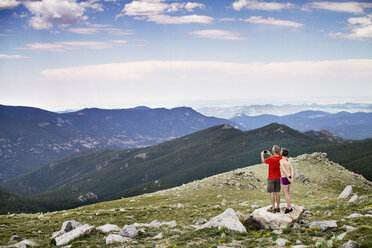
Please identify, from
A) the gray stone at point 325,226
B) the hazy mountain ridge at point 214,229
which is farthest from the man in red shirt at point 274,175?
the gray stone at point 325,226

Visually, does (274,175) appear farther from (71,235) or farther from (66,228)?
(66,228)

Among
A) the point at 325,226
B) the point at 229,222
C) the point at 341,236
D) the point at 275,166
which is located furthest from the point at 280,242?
the point at 275,166

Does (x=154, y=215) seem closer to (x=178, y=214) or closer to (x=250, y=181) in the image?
(x=178, y=214)

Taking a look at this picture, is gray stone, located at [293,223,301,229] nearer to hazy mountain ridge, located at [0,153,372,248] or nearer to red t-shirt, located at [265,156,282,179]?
hazy mountain ridge, located at [0,153,372,248]

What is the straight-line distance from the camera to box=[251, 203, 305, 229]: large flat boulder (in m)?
19.6

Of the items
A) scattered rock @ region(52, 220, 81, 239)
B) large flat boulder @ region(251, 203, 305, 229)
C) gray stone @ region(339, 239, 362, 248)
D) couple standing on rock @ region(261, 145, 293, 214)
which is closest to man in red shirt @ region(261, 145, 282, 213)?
couple standing on rock @ region(261, 145, 293, 214)

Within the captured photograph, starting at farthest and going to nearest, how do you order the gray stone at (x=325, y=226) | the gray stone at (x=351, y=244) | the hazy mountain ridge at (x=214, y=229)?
1. the gray stone at (x=325, y=226)
2. the hazy mountain ridge at (x=214, y=229)
3. the gray stone at (x=351, y=244)

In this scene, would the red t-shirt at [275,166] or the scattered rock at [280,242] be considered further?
the red t-shirt at [275,166]

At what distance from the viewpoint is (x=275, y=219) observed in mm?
19859

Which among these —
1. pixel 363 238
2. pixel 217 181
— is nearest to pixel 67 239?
pixel 363 238

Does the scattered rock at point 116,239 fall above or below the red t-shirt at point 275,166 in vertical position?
below

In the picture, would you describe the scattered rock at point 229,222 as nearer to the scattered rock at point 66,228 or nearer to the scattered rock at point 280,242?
the scattered rock at point 280,242

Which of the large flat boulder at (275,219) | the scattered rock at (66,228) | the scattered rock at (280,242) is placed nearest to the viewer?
the scattered rock at (280,242)

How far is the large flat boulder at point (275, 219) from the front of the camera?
1958 centimetres
